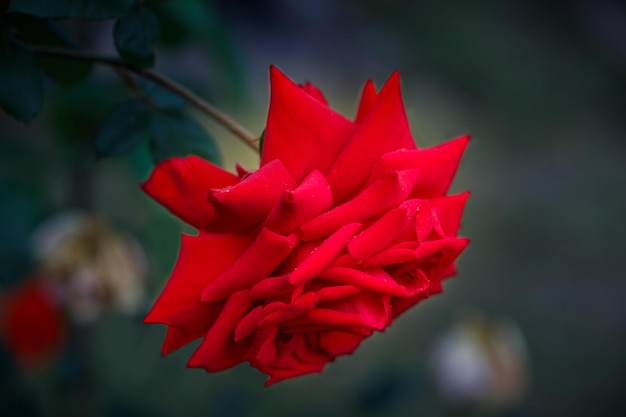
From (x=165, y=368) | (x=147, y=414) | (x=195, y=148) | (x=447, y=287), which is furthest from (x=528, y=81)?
(x=195, y=148)

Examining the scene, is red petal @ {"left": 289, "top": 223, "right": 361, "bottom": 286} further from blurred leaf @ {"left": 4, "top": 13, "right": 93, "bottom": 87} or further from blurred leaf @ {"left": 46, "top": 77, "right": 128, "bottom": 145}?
blurred leaf @ {"left": 46, "top": 77, "right": 128, "bottom": 145}

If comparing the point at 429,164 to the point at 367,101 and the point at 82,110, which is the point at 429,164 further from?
the point at 82,110

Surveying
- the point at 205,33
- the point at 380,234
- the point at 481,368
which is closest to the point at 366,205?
the point at 380,234

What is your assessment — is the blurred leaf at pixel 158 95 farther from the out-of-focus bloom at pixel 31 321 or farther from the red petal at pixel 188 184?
the out-of-focus bloom at pixel 31 321

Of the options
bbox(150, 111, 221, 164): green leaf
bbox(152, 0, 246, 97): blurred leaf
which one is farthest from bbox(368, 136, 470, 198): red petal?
bbox(152, 0, 246, 97): blurred leaf

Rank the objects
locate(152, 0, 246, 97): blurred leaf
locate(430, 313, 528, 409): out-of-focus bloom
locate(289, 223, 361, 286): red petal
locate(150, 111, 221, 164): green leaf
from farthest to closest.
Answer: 1. locate(430, 313, 528, 409): out-of-focus bloom
2. locate(152, 0, 246, 97): blurred leaf
3. locate(150, 111, 221, 164): green leaf
4. locate(289, 223, 361, 286): red petal

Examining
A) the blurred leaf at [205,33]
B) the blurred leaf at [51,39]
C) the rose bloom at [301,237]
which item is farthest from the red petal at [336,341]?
the blurred leaf at [205,33]
